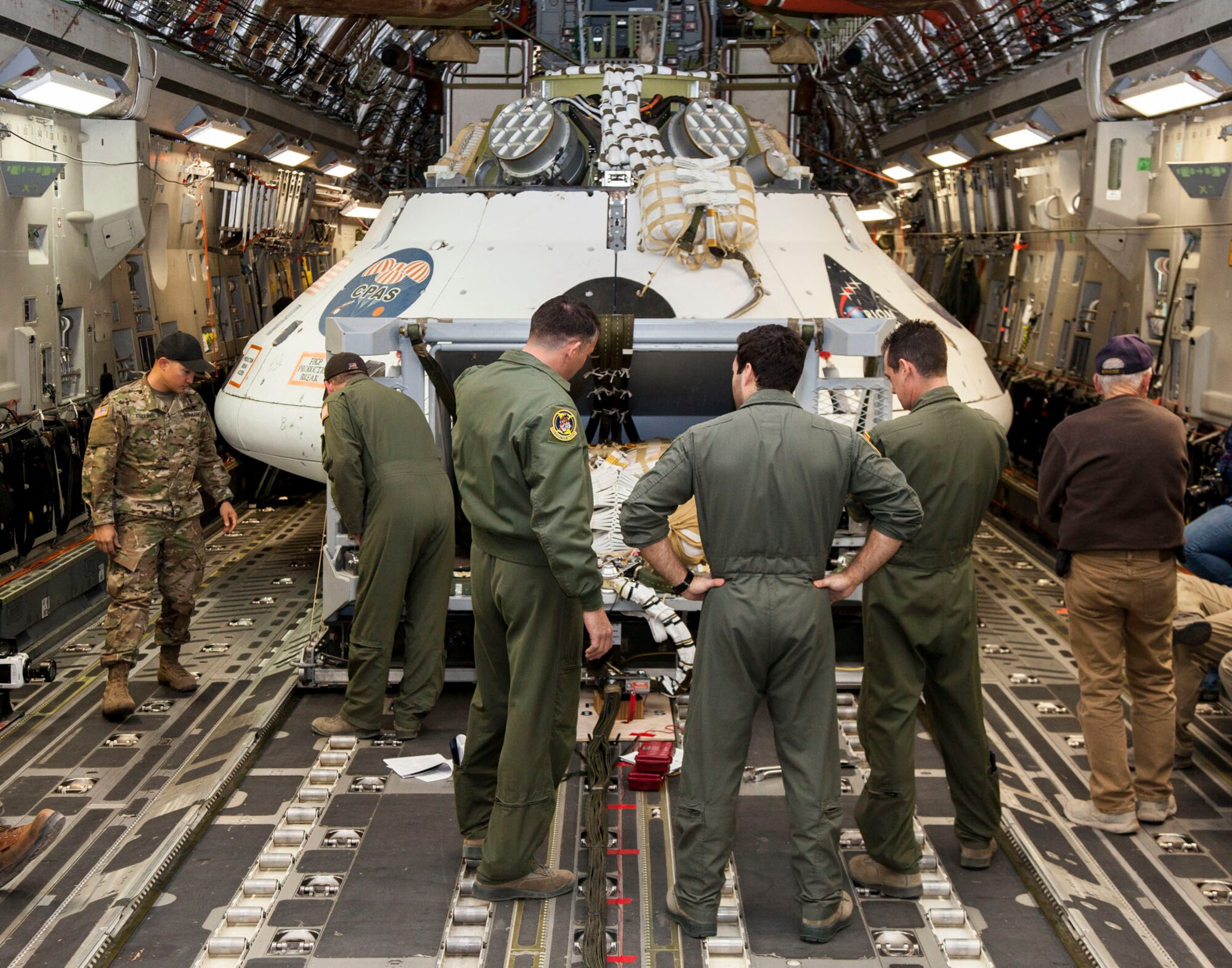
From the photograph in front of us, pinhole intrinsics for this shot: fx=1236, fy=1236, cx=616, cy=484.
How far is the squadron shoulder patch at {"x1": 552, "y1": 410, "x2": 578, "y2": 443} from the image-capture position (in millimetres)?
3402

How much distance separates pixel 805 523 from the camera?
335 centimetres

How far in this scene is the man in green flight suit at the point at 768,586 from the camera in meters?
3.34

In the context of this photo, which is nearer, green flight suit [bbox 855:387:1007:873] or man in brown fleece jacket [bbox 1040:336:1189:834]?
green flight suit [bbox 855:387:1007:873]

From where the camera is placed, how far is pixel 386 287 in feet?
21.5

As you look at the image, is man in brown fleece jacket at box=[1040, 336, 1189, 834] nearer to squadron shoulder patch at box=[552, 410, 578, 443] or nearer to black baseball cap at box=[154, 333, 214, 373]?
squadron shoulder patch at box=[552, 410, 578, 443]

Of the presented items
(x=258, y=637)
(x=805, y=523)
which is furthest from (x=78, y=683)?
(x=805, y=523)

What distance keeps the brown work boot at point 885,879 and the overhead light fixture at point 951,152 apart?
26.8 ft

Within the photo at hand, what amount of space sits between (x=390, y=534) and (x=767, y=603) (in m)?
2.04

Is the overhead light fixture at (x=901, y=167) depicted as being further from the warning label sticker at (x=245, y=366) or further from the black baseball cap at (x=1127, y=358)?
the black baseball cap at (x=1127, y=358)

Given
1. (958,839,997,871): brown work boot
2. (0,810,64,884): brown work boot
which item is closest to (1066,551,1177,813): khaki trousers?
(958,839,997,871): brown work boot

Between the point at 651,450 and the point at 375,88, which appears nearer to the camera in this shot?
the point at 651,450

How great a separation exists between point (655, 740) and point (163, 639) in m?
2.42

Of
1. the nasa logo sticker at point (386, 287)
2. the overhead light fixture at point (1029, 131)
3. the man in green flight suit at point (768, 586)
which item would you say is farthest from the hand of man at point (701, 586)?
the overhead light fixture at point (1029, 131)

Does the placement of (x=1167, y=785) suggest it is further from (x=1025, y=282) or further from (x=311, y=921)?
(x=1025, y=282)
